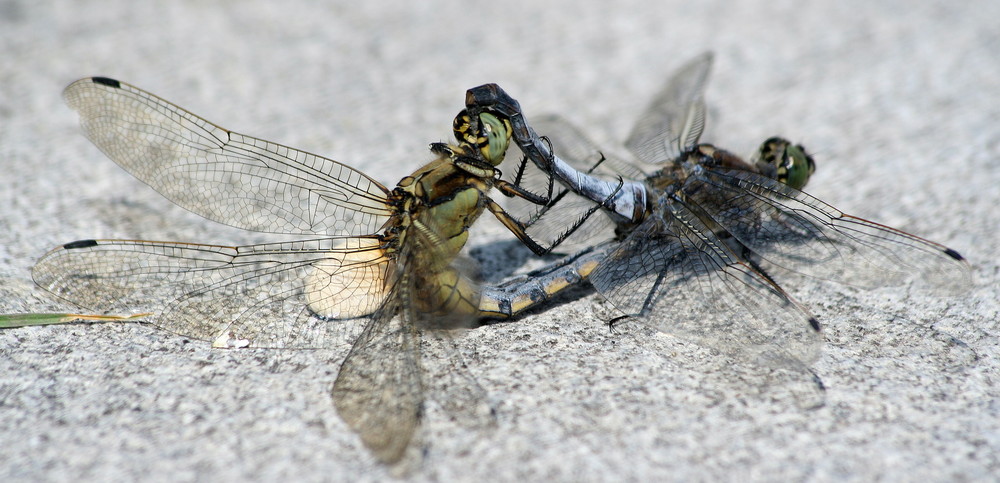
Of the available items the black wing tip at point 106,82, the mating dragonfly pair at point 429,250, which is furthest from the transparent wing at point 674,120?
the black wing tip at point 106,82

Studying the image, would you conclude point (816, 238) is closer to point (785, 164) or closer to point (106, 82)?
point (785, 164)

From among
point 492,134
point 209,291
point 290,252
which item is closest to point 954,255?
point 492,134

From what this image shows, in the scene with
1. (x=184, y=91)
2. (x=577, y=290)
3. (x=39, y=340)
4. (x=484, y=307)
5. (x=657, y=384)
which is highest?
(x=184, y=91)

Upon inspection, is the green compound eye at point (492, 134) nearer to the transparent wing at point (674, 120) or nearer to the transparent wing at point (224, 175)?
the transparent wing at point (224, 175)

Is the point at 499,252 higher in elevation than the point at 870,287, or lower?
higher

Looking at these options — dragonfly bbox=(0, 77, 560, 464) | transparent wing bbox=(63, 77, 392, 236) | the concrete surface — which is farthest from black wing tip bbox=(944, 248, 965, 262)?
transparent wing bbox=(63, 77, 392, 236)

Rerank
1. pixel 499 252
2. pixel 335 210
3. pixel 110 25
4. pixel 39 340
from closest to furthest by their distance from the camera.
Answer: pixel 39 340 → pixel 335 210 → pixel 499 252 → pixel 110 25

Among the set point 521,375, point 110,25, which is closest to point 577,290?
point 521,375

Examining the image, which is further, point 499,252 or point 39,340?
point 499,252

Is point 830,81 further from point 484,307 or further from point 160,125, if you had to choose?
point 160,125
